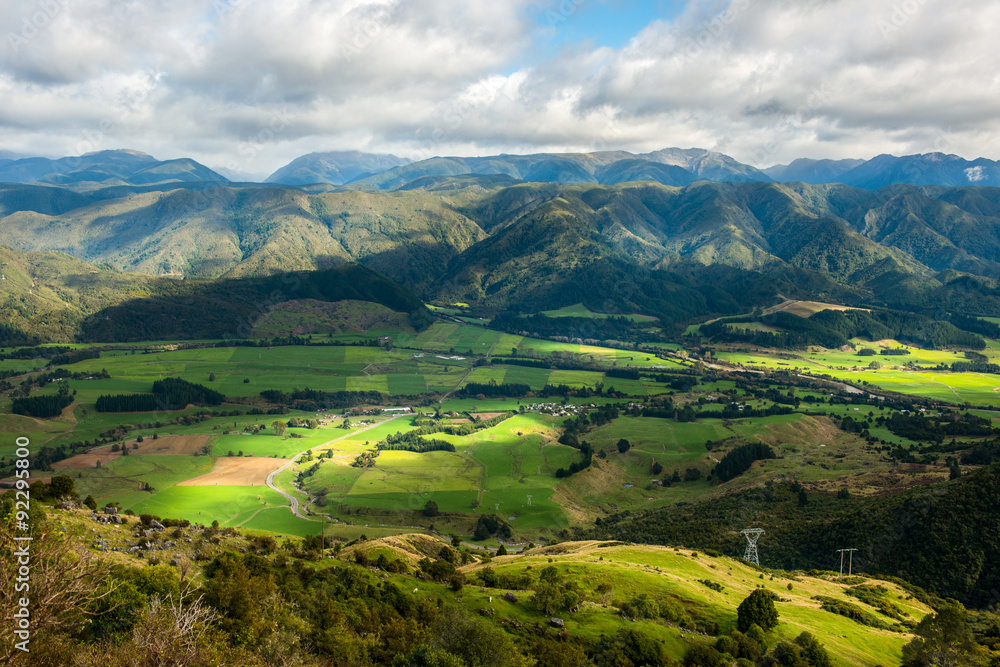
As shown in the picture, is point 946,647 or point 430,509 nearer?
point 946,647

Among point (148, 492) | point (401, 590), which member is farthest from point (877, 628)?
point (148, 492)

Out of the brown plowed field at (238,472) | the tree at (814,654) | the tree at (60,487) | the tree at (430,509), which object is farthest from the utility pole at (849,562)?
the brown plowed field at (238,472)

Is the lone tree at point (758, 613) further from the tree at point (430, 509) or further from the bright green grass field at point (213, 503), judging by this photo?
the tree at point (430, 509)

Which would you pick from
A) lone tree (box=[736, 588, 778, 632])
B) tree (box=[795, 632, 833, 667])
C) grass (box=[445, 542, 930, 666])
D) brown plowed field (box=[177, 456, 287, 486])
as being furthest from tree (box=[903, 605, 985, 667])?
brown plowed field (box=[177, 456, 287, 486])

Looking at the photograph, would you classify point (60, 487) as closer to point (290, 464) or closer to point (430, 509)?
point (430, 509)

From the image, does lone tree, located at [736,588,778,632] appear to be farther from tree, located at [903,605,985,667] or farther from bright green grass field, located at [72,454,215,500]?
bright green grass field, located at [72,454,215,500]

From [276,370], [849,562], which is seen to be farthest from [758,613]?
[276,370]
